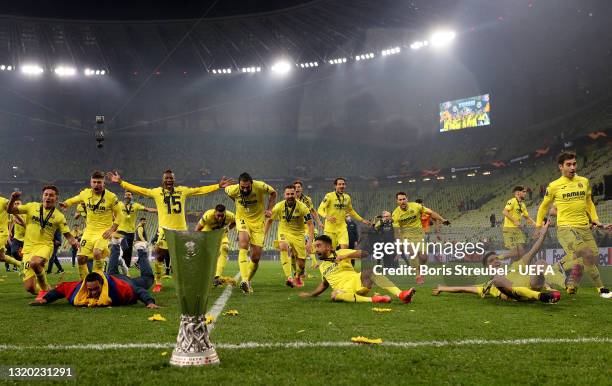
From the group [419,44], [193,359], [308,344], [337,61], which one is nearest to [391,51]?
[419,44]

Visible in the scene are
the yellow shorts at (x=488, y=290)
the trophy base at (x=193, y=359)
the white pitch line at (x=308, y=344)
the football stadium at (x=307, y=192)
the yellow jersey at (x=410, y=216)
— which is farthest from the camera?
the yellow jersey at (x=410, y=216)

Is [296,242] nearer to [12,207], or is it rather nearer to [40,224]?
[40,224]

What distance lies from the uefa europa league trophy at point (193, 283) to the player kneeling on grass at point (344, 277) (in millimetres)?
4395

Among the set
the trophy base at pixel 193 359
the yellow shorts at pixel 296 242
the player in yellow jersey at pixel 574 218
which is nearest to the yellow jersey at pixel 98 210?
the yellow shorts at pixel 296 242

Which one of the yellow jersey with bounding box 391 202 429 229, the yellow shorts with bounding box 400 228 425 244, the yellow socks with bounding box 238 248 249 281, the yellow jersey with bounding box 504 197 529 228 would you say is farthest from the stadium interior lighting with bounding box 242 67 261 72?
the yellow socks with bounding box 238 248 249 281

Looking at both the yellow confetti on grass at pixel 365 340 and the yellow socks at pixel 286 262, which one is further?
the yellow socks at pixel 286 262

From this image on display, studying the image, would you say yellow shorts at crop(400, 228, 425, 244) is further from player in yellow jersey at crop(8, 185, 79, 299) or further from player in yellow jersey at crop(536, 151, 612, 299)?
player in yellow jersey at crop(8, 185, 79, 299)

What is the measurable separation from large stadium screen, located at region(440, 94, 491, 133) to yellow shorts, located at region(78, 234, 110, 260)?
38.5 metres

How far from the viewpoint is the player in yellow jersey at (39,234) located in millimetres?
8930

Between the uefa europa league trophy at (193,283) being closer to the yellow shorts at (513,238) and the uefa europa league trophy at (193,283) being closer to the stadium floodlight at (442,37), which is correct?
the yellow shorts at (513,238)

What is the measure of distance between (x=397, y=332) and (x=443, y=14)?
37.6 meters

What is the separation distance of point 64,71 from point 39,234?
43585 millimetres

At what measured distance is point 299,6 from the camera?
38.1m

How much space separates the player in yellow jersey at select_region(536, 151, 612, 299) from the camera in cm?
881
